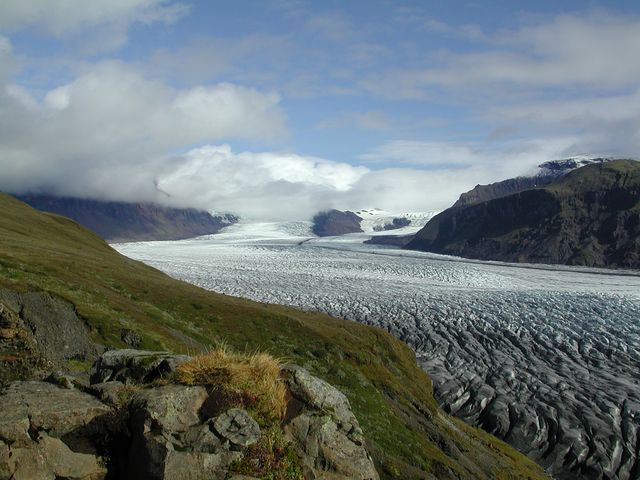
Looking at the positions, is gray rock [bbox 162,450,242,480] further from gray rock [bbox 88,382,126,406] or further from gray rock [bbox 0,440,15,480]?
gray rock [bbox 0,440,15,480]

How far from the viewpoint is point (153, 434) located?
28.2 feet

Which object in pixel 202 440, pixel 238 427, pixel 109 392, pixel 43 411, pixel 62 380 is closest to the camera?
pixel 43 411

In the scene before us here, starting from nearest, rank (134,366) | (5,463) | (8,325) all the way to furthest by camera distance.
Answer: (5,463) < (134,366) < (8,325)

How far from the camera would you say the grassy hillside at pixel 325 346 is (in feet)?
80.9

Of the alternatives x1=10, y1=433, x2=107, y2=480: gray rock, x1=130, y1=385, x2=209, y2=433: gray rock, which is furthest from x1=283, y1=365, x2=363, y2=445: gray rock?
x1=10, y1=433, x2=107, y2=480: gray rock

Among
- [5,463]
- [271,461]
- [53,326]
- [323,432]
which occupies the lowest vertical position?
[53,326]

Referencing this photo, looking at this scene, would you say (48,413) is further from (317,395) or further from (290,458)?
(317,395)

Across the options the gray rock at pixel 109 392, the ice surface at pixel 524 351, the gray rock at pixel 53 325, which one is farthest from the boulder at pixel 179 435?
the ice surface at pixel 524 351

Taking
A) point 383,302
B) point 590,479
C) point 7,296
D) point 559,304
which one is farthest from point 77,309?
point 559,304

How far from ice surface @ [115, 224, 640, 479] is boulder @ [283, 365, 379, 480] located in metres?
32.6

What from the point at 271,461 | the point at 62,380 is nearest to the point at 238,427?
→ the point at 271,461

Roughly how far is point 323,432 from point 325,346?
94.6ft

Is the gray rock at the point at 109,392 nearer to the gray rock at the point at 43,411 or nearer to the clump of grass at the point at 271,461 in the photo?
the gray rock at the point at 43,411

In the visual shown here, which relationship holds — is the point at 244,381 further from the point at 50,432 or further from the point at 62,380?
the point at 62,380
